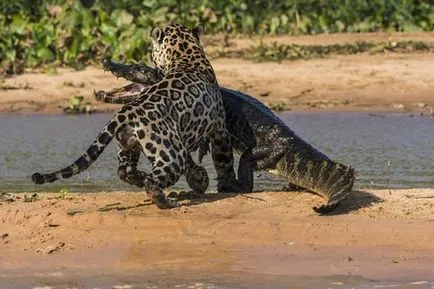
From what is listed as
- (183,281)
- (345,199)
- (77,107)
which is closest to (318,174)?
(345,199)

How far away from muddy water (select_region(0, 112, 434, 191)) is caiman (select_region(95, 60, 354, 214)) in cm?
77

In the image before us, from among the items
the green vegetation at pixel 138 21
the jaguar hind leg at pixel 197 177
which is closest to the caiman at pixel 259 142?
the jaguar hind leg at pixel 197 177

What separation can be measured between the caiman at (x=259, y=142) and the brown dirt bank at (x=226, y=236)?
16.6 inches

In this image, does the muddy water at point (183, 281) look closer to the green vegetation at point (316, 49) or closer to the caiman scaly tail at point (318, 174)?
the caiman scaly tail at point (318, 174)

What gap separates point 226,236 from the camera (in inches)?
311

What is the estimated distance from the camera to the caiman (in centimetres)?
909

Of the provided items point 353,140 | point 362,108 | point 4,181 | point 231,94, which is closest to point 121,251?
point 231,94

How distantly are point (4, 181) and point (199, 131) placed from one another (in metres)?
2.69

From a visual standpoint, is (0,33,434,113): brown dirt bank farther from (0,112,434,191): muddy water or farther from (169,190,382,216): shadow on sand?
(169,190,382,216): shadow on sand

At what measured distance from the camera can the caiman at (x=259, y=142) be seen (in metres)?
9.09

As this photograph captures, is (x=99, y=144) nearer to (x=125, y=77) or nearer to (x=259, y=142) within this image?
(x=125, y=77)

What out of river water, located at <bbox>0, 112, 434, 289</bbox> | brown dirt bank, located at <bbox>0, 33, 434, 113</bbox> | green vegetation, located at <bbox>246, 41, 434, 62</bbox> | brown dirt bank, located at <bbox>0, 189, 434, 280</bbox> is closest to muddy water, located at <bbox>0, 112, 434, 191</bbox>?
river water, located at <bbox>0, 112, 434, 289</bbox>

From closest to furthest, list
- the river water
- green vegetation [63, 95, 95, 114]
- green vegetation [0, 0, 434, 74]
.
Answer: the river water → green vegetation [63, 95, 95, 114] → green vegetation [0, 0, 434, 74]

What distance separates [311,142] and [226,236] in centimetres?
579
